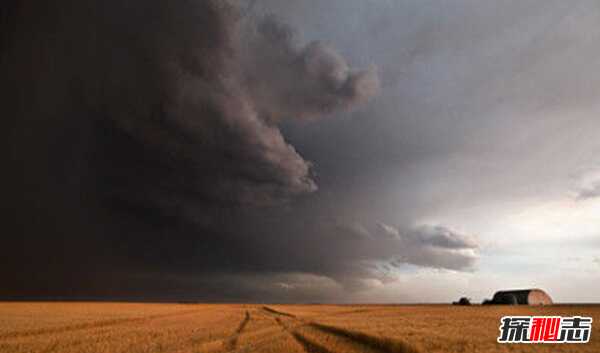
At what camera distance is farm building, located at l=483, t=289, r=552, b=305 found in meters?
103

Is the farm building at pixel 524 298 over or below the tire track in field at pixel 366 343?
over

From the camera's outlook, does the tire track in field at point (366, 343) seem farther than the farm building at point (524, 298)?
No

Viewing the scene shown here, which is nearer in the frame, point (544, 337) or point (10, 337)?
point (544, 337)

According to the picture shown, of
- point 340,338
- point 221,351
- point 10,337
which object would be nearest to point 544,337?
point 340,338

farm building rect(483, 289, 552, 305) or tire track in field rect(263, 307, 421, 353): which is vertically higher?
farm building rect(483, 289, 552, 305)

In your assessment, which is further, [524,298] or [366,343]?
[524,298]

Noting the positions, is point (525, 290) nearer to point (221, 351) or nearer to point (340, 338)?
point (340, 338)

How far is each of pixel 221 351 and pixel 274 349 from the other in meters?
2.69

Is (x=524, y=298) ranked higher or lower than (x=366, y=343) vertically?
higher

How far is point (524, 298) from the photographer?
104 meters

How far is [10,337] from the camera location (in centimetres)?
3067

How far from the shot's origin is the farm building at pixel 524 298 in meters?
103

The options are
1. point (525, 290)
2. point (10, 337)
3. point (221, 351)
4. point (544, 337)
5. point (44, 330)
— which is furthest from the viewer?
point (525, 290)

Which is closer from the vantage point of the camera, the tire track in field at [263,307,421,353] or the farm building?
the tire track in field at [263,307,421,353]
